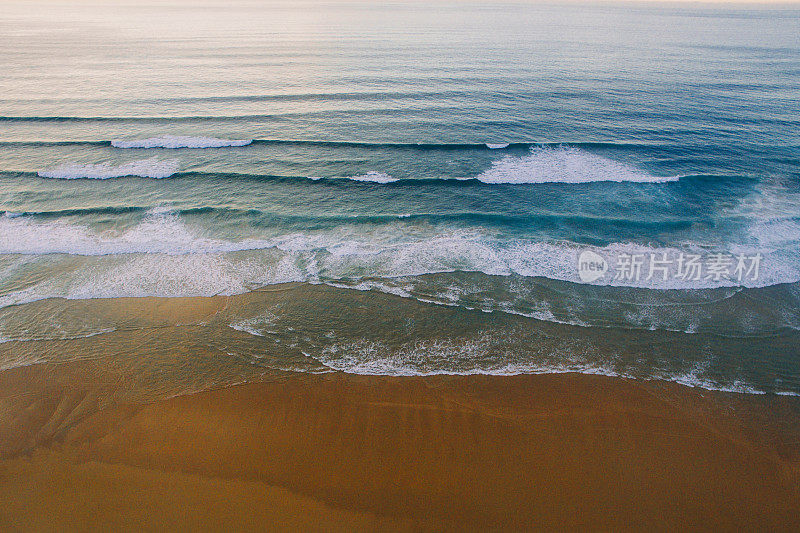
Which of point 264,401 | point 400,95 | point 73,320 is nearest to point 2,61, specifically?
point 400,95

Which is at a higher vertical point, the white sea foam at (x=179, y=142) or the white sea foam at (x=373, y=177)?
the white sea foam at (x=179, y=142)

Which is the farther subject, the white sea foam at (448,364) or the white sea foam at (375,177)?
the white sea foam at (375,177)

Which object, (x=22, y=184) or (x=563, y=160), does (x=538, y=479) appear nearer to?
(x=563, y=160)

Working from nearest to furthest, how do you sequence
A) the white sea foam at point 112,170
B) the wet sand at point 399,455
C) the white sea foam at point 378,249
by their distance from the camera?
the wet sand at point 399,455 < the white sea foam at point 378,249 < the white sea foam at point 112,170

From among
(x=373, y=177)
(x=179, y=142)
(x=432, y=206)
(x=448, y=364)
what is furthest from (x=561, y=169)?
(x=179, y=142)

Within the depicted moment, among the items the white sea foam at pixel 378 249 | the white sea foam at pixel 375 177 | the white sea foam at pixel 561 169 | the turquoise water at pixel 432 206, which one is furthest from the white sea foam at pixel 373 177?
the white sea foam at pixel 561 169

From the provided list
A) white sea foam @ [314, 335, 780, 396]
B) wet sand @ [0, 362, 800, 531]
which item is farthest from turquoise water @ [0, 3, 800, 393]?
wet sand @ [0, 362, 800, 531]

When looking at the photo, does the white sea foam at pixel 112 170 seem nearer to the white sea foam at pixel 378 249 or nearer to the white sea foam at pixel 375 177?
the white sea foam at pixel 378 249
